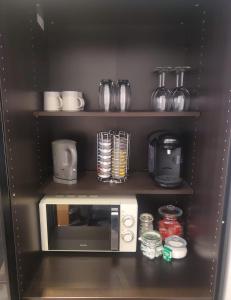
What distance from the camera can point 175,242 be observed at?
1.26m

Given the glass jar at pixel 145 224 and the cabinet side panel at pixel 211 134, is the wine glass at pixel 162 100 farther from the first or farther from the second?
the glass jar at pixel 145 224

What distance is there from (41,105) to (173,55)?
0.79 metres

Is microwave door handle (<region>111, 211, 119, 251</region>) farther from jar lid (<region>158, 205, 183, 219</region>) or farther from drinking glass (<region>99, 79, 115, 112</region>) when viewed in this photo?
drinking glass (<region>99, 79, 115, 112</region>)

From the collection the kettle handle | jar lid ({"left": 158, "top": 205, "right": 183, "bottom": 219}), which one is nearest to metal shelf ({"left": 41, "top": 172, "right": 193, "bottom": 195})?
the kettle handle

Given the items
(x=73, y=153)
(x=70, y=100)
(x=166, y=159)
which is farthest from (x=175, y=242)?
(x=70, y=100)

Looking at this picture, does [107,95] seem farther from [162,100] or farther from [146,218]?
[146,218]

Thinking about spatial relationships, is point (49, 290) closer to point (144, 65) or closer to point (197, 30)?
point (144, 65)

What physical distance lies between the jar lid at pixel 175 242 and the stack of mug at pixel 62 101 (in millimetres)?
874

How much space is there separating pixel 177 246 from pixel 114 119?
0.80 meters

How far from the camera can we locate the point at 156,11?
42.6 inches

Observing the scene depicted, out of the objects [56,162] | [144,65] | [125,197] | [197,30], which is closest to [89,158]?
[56,162]

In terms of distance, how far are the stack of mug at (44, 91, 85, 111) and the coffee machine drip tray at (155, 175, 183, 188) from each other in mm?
564

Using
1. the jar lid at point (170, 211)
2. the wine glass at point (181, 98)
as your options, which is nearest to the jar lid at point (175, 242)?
the jar lid at point (170, 211)

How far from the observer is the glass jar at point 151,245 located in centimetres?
122
